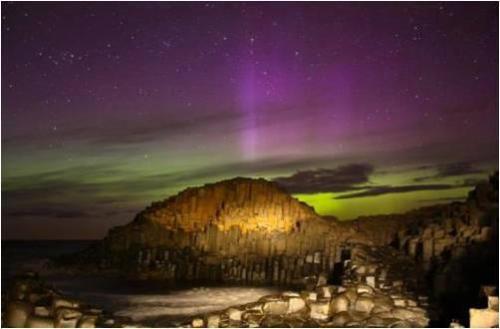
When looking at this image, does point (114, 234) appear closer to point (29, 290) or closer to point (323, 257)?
point (323, 257)

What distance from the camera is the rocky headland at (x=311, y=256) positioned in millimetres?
9195

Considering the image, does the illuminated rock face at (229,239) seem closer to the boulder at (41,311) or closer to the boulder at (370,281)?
the boulder at (370,281)

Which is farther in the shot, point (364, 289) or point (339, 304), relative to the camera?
point (364, 289)

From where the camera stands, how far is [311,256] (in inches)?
694

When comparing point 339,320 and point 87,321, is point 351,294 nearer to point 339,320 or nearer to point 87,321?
point 339,320

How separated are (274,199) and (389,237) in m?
4.23

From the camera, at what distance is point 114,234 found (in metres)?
22.2

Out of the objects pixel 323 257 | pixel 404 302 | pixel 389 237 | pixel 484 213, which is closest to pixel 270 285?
pixel 323 257

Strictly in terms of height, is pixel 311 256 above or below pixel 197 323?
above

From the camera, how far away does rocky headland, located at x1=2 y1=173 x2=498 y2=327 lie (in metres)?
9.20

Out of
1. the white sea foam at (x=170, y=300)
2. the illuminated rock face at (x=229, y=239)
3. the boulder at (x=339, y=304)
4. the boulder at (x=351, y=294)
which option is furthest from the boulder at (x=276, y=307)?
the illuminated rock face at (x=229, y=239)

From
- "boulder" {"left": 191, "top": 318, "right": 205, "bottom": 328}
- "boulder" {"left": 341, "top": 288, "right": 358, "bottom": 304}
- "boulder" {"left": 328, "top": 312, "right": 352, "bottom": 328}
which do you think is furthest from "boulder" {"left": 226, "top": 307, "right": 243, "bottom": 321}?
"boulder" {"left": 341, "top": 288, "right": 358, "bottom": 304}

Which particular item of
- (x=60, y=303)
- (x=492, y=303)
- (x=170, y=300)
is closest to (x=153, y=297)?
(x=170, y=300)

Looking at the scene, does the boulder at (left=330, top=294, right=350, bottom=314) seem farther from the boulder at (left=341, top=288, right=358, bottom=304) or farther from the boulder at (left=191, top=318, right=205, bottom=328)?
the boulder at (left=191, top=318, right=205, bottom=328)
